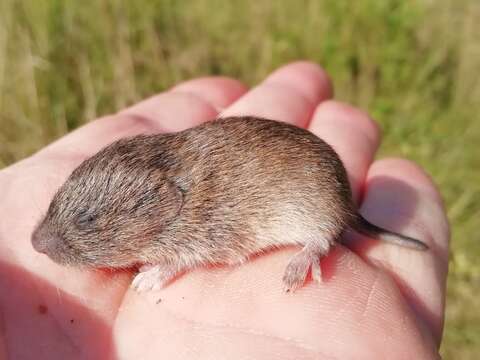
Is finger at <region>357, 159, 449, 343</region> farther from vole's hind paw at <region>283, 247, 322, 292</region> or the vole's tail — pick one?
vole's hind paw at <region>283, 247, 322, 292</region>

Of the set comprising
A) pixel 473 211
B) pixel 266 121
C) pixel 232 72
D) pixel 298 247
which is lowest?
pixel 473 211

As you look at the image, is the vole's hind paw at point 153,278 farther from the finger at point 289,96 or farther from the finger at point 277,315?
the finger at point 289,96

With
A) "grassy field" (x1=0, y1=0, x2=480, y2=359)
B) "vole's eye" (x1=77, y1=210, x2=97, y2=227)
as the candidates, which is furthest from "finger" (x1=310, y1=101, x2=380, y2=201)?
"vole's eye" (x1=77, y1=210, x2=97, y2=227)

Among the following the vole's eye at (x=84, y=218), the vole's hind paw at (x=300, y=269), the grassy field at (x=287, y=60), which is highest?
the vole's eye at (x=84, y=218)

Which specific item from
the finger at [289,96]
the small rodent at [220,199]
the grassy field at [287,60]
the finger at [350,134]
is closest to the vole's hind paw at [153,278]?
the small rodent at [220,199]

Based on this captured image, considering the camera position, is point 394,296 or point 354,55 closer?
point 394,296

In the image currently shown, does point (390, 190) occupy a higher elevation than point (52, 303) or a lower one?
lower

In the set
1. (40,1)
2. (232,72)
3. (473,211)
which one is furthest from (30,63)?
(473,211)

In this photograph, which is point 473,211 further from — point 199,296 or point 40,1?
point 40,1
